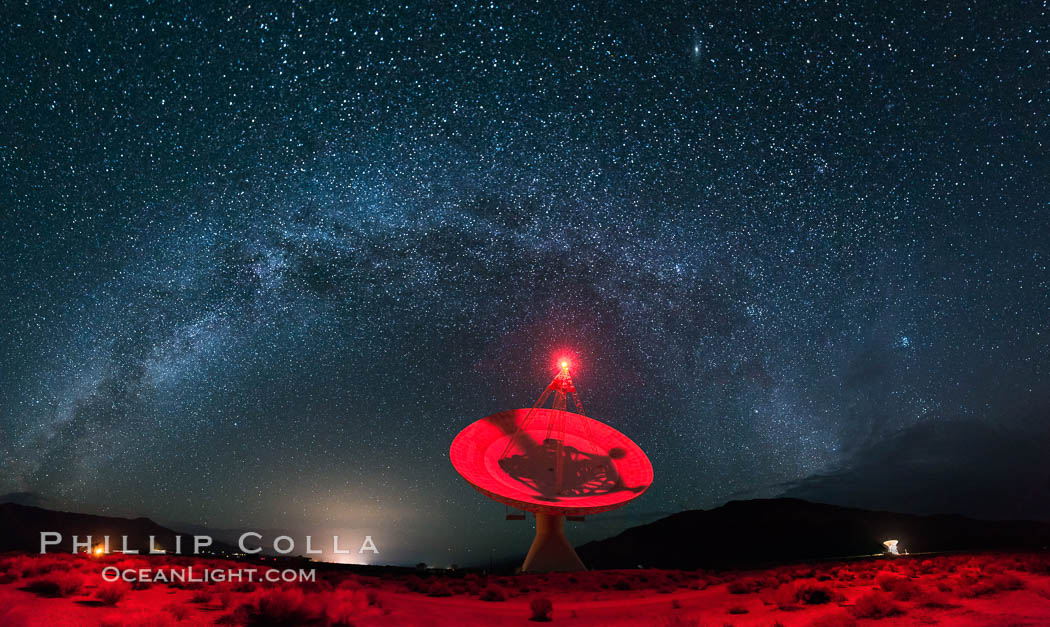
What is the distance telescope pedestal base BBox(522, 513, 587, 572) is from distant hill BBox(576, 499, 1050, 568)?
82351 millimetres

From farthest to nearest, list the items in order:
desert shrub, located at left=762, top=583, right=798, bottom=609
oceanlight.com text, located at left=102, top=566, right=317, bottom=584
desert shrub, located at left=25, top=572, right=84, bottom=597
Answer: oceanlight.com text, located at left=102, top=566, right=317, bottom=584 < desert shrub, located at left=762, top=583, right=798, bottom=609 < desert shrub, located at left=25, top=572, right=84, bottom=597

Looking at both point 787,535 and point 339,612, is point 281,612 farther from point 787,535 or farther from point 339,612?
point 787,535

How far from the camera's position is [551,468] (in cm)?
2978

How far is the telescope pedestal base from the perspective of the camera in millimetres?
28016

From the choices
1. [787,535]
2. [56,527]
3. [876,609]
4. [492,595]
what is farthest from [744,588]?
[56,527]

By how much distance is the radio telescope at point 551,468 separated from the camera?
1041 inches

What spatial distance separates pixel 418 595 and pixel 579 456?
15794 mm

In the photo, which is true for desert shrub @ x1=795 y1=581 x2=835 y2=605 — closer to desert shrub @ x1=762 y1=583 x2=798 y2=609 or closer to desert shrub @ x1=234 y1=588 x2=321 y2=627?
desert shrub @ x1=762 y1=583 x2=798 y2=609

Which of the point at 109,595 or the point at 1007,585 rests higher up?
the point at 109,595

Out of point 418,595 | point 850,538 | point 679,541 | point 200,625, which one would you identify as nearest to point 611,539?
point 679,541

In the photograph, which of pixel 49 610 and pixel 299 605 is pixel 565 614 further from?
pixel 49 610

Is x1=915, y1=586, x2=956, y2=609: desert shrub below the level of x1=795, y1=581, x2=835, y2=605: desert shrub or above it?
above

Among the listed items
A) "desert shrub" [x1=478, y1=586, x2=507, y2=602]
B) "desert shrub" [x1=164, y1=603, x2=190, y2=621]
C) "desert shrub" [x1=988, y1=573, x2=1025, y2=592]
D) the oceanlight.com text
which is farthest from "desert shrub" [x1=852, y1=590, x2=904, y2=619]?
the oceanlight.com text

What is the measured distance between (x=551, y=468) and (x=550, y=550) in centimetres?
457
